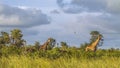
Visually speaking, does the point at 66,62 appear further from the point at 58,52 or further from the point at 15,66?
the point at 58,52

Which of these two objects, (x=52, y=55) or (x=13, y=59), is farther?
(x=52, y=55)

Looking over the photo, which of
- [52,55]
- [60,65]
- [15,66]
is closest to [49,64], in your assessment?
[60,65]

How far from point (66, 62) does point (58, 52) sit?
6273 mm

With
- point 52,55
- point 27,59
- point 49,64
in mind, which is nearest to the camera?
point 49,64

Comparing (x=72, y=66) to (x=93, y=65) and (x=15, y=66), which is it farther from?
(x=15, y=66)

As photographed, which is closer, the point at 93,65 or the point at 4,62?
the point at 93,65

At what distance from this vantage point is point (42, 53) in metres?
18.6

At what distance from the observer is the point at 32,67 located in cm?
1216

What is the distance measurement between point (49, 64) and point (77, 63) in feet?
3.75

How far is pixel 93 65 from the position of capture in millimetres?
12266

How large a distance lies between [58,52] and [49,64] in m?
6.88

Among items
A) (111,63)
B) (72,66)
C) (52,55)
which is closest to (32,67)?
(72,66)

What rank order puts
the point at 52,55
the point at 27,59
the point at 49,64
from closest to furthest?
the point at 49,64
the point at 27,59
the point at 52,55

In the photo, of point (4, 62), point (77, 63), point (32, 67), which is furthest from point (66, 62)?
point (4, 62)
